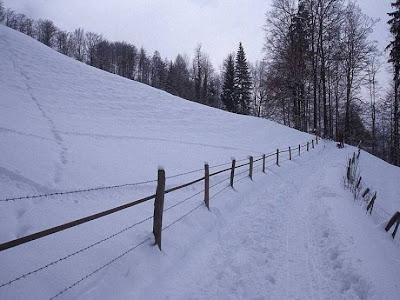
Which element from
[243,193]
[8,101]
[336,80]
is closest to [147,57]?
[336,80]

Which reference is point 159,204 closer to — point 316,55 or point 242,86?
point 316,55

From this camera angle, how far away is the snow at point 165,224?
3396mm

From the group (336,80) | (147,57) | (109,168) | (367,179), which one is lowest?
(367,179)

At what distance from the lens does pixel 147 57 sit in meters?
70.4

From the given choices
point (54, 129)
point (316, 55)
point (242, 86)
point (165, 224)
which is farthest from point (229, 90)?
point (165, 224)

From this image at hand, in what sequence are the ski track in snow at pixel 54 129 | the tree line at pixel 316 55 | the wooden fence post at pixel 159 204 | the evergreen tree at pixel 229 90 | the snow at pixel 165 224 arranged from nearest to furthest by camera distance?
the snow at pixel 165 224
the wooden fence post at pixel 159 204
the ski track in snow at pixel 54 129
the tree line at pixel 316 55
the evergreen tree at pixel 229 90

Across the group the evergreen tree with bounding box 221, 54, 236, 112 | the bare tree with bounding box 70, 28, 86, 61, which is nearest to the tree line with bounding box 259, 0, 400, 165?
the evergreen tree with bounding box 221, 54, 236, 112

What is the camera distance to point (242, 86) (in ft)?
152

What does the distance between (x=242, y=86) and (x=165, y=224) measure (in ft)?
146

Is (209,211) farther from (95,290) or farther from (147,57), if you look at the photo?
(147,57)

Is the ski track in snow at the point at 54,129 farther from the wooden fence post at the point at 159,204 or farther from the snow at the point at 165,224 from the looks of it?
the wooden fence post at the point at 159,204

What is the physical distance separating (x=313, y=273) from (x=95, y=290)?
3.39 meters

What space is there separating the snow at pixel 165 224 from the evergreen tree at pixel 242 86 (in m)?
34.5

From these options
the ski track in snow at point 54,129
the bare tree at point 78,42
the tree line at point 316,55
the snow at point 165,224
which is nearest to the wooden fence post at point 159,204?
the snow at point 165,224
